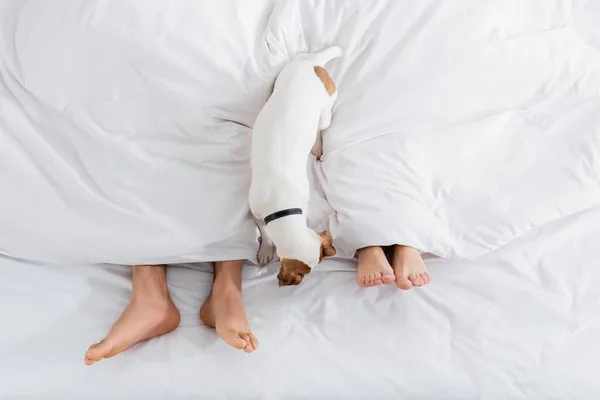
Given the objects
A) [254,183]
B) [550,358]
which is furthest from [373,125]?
[550,358]

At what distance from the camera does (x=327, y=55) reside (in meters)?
1.14

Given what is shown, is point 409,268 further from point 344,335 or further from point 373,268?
point 344,335

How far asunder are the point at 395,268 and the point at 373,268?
0.15 feet

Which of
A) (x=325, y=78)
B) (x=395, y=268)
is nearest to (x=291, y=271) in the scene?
(x=395, y=268)

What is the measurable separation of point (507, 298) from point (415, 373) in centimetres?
23

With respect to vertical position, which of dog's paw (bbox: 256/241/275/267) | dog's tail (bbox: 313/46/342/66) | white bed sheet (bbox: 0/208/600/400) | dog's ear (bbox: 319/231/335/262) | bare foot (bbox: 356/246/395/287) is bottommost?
white bed sheet (bbox: 0/208/600/400)

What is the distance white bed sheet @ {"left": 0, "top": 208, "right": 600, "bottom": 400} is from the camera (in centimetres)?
99

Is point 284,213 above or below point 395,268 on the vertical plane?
above

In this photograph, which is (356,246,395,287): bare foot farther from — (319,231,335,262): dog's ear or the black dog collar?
the black dog collar

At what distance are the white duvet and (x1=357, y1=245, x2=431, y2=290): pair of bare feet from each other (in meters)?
0.03

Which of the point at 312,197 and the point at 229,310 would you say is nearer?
the point at 229,310

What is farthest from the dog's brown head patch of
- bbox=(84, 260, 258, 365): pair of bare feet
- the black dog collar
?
bbox=(84, 260, 258, 365): pair of bare feet

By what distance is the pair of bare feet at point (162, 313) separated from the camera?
0.99m

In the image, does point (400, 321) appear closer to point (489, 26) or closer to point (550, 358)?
Answer: point (550, 358)
